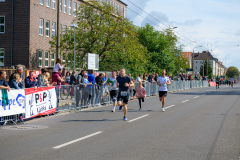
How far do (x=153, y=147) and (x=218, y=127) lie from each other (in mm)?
4063

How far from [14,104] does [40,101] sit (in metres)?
1.68

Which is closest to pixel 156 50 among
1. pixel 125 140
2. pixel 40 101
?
pixel 40 101

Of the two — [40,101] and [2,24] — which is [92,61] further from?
[2,24]

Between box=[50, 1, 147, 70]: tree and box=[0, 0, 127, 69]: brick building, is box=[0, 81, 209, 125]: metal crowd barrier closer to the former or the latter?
box=[50, 1, 147, 70]: tree

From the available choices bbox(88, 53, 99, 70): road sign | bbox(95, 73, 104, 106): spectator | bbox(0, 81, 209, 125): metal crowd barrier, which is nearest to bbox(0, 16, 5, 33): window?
bbox(88, 53, 99, 70): road sign

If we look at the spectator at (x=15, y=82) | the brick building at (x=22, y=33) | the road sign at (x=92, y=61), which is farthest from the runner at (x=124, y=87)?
the brick building at (x=22, y=33)

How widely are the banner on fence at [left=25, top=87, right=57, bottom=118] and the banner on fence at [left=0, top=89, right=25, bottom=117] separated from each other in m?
0.29

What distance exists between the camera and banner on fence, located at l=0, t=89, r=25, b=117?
12.4 metres

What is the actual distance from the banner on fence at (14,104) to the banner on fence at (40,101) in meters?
0.29

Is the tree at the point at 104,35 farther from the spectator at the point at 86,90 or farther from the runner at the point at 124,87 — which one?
the runner at the point at 124,87

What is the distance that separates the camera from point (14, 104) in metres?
12.8

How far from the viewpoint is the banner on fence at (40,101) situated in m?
13.6

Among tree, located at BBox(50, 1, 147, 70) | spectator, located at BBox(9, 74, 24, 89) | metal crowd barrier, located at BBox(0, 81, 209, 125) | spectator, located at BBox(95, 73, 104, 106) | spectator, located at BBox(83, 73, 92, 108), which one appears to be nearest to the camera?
spectator, located at BBox(9, 74, 24, 89)

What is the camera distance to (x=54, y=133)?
34.3 ft
